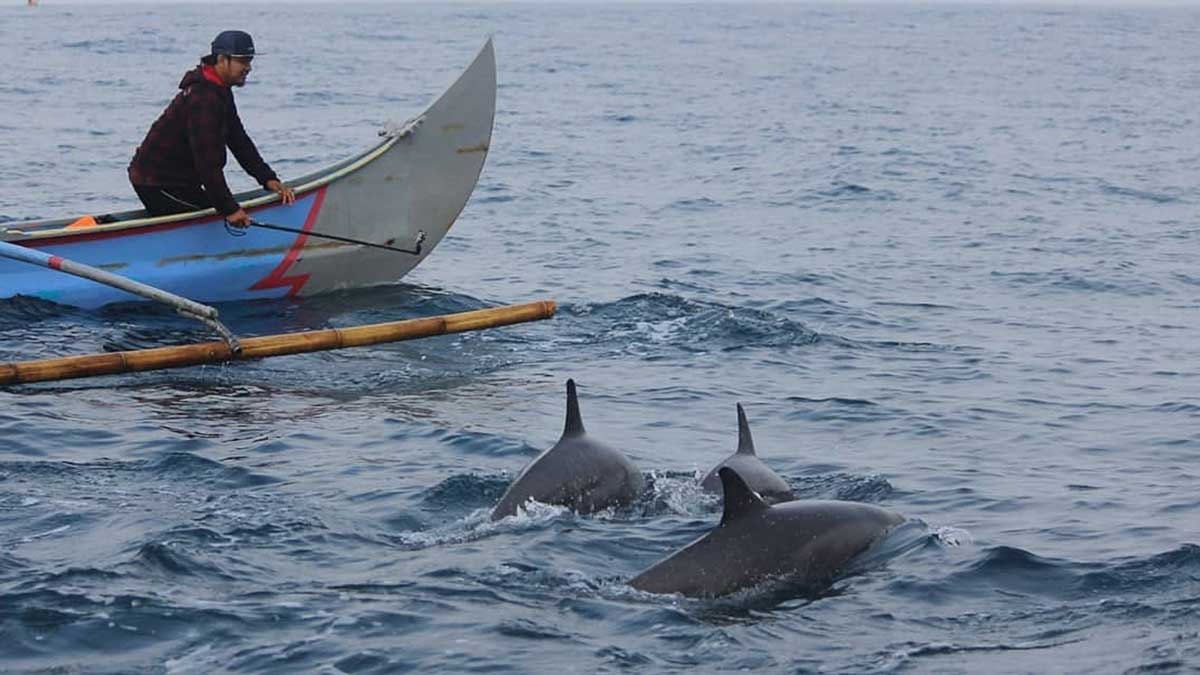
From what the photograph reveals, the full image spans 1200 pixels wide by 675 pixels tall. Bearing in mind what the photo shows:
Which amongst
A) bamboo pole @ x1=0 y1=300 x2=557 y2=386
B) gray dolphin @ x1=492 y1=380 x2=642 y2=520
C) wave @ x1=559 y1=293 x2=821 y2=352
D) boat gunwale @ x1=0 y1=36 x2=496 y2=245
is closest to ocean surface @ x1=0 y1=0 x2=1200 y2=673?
wave @ x1=559 y1=293 x2=821 y2=352

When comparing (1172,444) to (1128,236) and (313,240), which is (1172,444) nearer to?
(313,240)

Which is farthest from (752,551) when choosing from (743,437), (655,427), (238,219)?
(238,219)

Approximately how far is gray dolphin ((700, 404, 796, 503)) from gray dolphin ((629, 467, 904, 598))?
1.00 metres

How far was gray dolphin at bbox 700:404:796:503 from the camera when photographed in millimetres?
10609

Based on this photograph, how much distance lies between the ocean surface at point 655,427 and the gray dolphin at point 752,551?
0.13 metres

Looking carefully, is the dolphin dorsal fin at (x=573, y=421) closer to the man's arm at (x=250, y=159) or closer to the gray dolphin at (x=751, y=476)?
the gray dolphin at (x=751, y=476)

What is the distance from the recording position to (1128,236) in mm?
23750

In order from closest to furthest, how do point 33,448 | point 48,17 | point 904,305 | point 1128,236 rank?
1. point 33,448
2. point 904,305
3. point 1128,236
4. point 48,17

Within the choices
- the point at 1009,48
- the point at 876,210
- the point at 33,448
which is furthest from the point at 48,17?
the point at 33,448

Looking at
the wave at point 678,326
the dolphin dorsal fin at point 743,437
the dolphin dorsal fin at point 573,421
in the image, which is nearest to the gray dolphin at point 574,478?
the dolphin dorsal fin at point 573,421

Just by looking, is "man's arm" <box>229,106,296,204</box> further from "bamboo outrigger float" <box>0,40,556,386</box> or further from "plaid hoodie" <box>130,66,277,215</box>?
"bamboo outrigger float" <box>0,40,556,386</box>

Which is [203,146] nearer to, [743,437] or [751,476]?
[743,437]

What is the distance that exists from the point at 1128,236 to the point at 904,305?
6.55 meters

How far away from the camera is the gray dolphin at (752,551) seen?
8922mm
